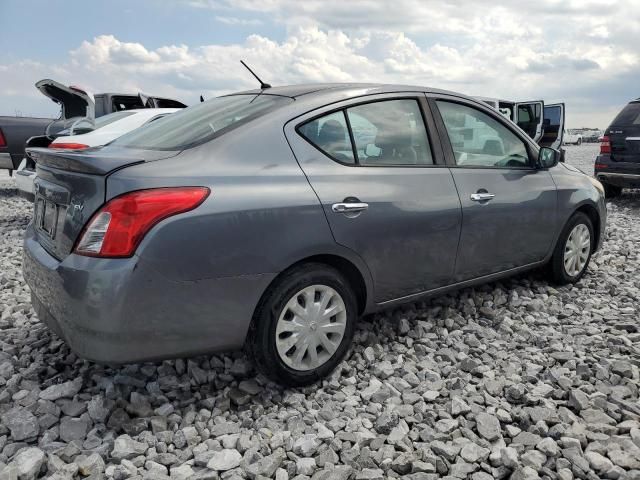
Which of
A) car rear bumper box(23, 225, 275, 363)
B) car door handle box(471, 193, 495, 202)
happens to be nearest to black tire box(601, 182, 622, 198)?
car door handle box(471, 193, 495, 202)

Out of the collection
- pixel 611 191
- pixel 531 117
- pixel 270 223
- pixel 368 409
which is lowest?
pixel 368 409

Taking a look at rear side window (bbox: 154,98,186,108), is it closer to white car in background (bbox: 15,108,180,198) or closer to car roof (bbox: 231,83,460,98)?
white car in background (bbox: 15,108,180,198)

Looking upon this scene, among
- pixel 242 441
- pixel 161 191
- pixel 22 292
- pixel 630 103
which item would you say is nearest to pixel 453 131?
pixel 161 191

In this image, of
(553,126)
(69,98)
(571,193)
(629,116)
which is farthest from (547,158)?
(553,126)

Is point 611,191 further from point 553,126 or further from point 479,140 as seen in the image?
point 479,140

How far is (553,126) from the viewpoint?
15344 mm

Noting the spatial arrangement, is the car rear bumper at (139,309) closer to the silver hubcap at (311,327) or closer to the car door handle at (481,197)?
the silver hubcap at (311,327)

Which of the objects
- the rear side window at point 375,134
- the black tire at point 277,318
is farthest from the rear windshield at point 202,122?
the black tire at point 277,318

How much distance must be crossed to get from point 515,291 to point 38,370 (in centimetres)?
340

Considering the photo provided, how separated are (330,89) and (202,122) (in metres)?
0.74

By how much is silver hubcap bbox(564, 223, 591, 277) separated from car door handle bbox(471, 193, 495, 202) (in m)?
1.23

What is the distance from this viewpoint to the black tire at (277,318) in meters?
2.62

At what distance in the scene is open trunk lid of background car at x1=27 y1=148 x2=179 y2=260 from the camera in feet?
7.77

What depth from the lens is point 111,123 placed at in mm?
6602
